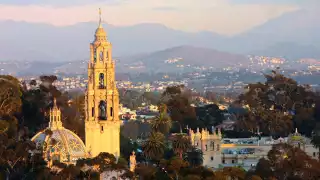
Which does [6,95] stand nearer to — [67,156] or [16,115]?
[16,115]

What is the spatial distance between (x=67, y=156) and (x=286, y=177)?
10.7m

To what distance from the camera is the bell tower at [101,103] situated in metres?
48.3

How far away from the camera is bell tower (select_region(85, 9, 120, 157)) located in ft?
158

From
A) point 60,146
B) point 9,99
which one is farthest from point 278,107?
point 60,146

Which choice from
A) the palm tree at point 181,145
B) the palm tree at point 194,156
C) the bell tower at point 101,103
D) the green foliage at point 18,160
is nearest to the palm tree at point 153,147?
the palm tree at point 181,145

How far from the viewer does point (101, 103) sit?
4938 centimetres

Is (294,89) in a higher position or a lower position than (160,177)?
higher

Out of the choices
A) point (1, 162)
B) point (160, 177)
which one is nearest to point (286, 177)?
point (160, 177)

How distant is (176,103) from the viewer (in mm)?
65438

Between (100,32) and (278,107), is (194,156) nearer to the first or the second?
(100,32)

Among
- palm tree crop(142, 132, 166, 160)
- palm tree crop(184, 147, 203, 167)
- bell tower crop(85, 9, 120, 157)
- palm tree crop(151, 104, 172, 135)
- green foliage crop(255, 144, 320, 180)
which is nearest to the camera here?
green foliage crop(255, 144, 320, 180)

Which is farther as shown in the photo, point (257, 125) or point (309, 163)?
point (257, 125)

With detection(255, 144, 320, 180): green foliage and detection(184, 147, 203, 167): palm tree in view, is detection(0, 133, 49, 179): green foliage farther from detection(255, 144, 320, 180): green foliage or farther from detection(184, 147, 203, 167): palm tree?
detection(255, 144, 320, 180): green foliage

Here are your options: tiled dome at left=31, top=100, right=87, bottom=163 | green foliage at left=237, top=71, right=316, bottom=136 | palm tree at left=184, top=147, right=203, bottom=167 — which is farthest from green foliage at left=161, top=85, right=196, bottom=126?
tiled dome at left=31, top=100, right=87, bottom=163
